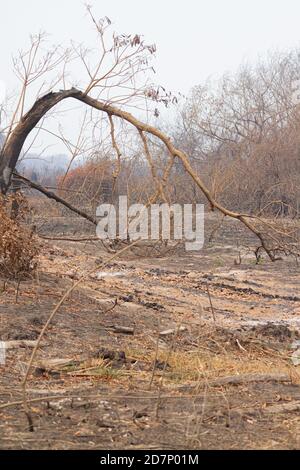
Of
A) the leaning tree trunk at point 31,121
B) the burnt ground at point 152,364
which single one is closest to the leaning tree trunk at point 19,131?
the leaning tree trunk at point 31,121

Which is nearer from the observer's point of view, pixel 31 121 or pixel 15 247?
pixel 15 247

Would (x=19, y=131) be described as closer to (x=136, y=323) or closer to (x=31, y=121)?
(x=31, y=121)

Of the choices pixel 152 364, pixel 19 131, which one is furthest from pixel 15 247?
pixel 152 364

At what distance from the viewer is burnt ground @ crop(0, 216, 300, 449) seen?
393 cm

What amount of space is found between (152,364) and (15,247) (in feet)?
9.34

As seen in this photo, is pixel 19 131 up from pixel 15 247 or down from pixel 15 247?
up

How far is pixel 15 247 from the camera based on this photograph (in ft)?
26.0

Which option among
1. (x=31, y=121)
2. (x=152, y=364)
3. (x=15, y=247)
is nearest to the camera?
(x=152, y=364)

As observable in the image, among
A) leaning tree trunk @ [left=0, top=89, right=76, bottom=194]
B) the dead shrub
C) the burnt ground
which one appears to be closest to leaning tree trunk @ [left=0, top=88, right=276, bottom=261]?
leaning tree trunk @ [left=0, top=89, right=76, bottom=194]

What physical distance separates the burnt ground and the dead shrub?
179 millimetres

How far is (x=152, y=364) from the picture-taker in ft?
18.2

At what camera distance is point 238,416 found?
4.24m

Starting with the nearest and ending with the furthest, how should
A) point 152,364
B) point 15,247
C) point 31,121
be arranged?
point 152,364, point 15,247, point 31,121
